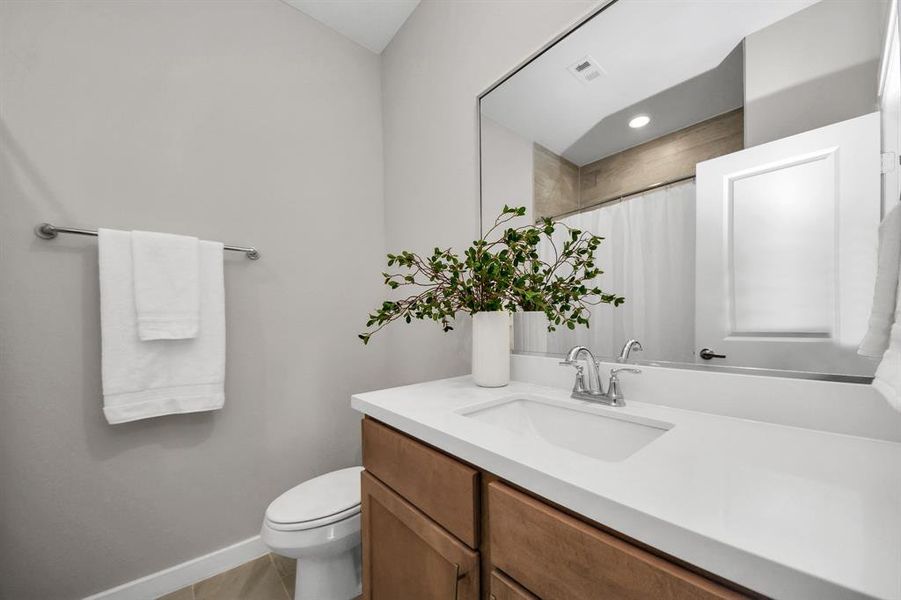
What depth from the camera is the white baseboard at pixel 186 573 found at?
1221 millimetres

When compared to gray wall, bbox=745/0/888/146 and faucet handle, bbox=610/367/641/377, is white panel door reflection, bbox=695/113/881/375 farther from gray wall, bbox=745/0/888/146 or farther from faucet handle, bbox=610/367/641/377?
faucet handle, bbox=610/367/641/377

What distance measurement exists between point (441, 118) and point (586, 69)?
0.69 metres

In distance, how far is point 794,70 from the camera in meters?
0.69

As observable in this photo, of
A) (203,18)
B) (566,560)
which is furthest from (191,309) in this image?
(566,560)

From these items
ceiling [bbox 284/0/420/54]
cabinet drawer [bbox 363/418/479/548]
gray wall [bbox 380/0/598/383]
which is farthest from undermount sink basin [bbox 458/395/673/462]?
ceiling [bbox 284/0/420/54]

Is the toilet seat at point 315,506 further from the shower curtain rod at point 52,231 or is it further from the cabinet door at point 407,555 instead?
the shower curtain rod at point 52,231

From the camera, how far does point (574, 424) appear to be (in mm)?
874

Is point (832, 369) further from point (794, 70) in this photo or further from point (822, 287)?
point (794, 70)

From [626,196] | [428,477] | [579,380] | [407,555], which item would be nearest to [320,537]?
[407,555]

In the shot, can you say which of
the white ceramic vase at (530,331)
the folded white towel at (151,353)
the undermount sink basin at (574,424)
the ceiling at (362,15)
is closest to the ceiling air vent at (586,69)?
the white ceramic vase at (530,331)

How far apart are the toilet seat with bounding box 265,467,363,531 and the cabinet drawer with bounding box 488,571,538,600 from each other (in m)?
0.74

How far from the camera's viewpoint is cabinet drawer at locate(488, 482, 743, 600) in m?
0.37

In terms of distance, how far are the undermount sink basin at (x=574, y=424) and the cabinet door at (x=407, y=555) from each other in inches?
10.0

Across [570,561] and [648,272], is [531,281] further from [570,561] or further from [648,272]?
[570,561]
